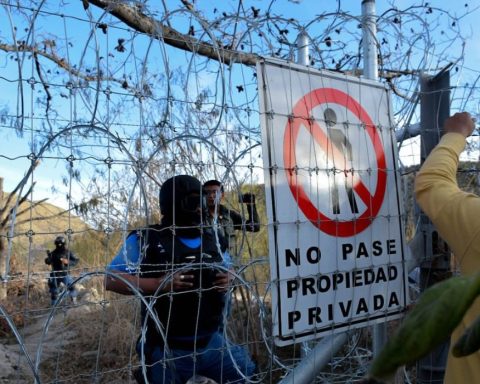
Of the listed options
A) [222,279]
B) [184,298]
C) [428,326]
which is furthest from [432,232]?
[428,326]

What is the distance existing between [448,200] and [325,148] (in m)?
0.54

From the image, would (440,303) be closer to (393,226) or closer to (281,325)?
(281,325)

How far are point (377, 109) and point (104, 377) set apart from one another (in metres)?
3.59

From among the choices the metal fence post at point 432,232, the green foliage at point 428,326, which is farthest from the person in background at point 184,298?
the green foliage at point 428,326

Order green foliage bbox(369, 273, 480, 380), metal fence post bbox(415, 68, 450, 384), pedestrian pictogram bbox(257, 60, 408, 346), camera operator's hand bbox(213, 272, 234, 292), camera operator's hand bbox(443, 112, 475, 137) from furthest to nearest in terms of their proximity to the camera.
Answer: metal fence post bbox(415, 68, 450, 384) → camera operator's hand bbox(213, 272, 234, 292) → camera operator's hand bbox(443, 112, 475, 137) → pedestrian pictogram bbox(257, 60, 408, 346) → green foliage bbox(369, 273, 480, 380)

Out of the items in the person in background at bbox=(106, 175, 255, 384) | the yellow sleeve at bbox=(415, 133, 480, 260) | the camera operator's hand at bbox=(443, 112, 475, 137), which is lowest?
the person in background at bbox=(106, 175, 255, 384)

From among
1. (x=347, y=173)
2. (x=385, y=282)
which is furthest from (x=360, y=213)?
(x=385, y=282)

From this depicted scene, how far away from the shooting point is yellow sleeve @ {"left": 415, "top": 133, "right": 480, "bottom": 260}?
1.47 meters

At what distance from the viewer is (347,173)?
79.5 inches

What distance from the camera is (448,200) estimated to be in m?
1.56

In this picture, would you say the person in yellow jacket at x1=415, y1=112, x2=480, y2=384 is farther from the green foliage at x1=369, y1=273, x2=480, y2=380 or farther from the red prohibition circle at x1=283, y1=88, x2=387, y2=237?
the green foliage at x1=369, y1=273, x2=480, y2=380

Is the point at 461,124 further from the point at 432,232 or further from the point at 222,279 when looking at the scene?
the point at 222,279

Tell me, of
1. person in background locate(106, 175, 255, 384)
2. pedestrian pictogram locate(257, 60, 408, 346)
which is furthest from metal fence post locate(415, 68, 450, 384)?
person in background locate(106, 175, 255, 384)

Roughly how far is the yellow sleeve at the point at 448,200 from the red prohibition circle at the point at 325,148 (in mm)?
343
